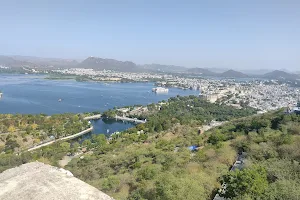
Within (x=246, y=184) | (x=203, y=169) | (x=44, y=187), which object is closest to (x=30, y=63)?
(x=203, y=169)

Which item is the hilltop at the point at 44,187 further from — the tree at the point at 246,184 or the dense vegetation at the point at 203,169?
the tree at the point at 246,184

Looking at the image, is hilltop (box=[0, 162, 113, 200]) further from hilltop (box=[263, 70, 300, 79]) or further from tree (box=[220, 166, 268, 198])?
hilltop (box=[263, 70, 300, 79])

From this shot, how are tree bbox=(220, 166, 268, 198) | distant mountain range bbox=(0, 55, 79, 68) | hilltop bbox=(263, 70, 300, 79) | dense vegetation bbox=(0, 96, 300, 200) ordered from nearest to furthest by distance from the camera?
1. tree bbox=(220, 166, 268, 198)
2. dense vegetation bbox=(0, 96, 300, 200)
3. hilltop bbox=(263, 70, 300, 79)
4. distant mountain range bbox=(0, 55, 79, 68)

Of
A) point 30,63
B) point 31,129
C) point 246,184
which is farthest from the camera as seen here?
point 30,63

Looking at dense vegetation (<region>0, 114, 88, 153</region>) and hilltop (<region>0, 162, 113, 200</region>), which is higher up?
hilltop (<region>0, 162, 113, 200</region>)

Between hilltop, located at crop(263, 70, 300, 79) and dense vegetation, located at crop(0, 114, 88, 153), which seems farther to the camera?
hilltop, located at crop(263, 70, 300, 79)

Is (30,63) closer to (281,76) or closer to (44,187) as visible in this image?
(281,76)

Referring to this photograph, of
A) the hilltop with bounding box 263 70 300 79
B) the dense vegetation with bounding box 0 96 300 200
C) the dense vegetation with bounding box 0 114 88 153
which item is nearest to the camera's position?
the dense vegetation with bounding box 0 96 300 200

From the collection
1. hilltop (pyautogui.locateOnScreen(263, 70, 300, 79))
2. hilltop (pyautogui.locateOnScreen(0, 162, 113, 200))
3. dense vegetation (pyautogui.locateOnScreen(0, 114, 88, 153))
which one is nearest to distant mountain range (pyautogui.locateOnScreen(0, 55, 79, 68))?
hilltop (pyautogui.locateOnScreen(263, 70, 300, 79))
